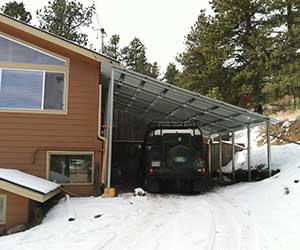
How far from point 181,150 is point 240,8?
350 inches

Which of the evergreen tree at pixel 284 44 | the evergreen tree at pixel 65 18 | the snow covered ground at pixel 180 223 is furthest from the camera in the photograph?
the evergreen tree at pixel 65 18

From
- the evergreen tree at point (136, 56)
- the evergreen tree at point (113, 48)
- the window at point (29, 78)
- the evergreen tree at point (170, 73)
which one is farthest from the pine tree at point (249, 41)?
the evergreen tree at point (170, 73)

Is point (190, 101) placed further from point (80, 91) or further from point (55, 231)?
point (55, 231)

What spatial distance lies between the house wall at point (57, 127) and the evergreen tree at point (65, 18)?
16621mm

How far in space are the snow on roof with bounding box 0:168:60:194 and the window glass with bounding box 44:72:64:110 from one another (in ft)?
7.40

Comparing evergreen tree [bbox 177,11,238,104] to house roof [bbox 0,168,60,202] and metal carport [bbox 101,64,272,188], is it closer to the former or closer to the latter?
metal carport [bbox 101,64,272,188]

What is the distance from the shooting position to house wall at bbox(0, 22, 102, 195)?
13.1 metres

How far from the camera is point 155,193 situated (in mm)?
14305

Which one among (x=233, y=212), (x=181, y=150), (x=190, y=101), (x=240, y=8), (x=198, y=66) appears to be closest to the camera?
(x=233, y=212)

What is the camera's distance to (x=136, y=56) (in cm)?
3281

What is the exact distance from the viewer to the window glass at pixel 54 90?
1345 cm

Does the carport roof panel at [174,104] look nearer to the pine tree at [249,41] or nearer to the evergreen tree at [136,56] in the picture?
the pine tree at [249,41]

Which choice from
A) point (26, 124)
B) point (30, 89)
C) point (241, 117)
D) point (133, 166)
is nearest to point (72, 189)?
point (26, 124)

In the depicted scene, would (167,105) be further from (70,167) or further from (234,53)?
(70,167)
